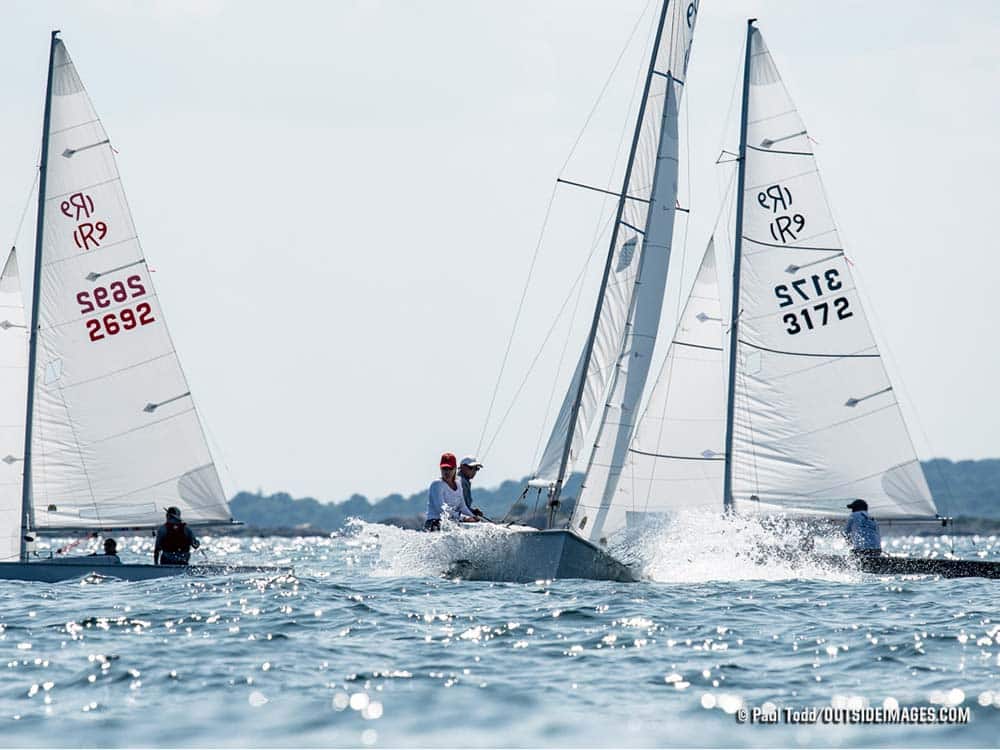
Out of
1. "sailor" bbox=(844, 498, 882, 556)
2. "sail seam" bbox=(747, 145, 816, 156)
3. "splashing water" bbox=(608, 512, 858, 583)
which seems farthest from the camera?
"sail seam" bbox=(747, 145, 816, 156)

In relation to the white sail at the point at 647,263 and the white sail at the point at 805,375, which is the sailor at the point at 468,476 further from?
the white sail at the point at 805,375

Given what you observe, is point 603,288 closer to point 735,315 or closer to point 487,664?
point 735,315

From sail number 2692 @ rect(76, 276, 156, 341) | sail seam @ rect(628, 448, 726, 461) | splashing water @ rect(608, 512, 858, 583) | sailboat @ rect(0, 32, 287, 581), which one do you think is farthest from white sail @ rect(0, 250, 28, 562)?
sail seam @ rect(628, 448, 726, 461)

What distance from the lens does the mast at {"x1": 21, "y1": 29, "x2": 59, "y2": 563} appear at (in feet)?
74.4

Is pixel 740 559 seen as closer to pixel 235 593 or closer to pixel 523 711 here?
pixel 235 593

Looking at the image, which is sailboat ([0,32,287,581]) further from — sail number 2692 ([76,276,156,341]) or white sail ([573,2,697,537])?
white sail ([573,2,697,537])

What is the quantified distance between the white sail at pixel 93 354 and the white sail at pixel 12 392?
298 millimetres

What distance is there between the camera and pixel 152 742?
392 inches

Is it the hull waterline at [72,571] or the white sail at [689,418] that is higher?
the white sail at [689,418]

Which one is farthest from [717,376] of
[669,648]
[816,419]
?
[669,648]

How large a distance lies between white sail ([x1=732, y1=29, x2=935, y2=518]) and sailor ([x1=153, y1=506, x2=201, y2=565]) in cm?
912

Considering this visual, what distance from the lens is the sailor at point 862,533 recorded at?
23.9 m

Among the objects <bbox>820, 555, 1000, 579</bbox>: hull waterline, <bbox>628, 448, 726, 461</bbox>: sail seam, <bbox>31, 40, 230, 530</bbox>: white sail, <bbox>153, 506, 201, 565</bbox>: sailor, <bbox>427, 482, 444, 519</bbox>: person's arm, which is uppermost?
<bbox>31, 40, 230, 530</bbox>: white sail

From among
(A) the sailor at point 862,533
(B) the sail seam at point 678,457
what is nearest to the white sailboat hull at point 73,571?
(B) the sail seam at point 678,457
